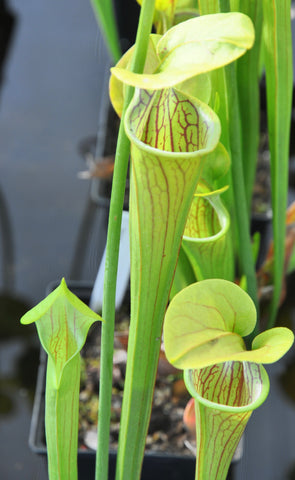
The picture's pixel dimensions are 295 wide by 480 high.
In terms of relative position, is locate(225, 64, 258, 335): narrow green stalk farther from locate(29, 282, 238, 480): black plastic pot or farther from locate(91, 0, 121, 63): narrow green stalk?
locate(91, 0, 121, 63): narrow green stalk

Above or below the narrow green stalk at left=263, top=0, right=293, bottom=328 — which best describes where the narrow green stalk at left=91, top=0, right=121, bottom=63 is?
above

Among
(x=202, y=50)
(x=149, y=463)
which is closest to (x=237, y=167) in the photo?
(x=202, y=50)

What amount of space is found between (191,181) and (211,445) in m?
0.24

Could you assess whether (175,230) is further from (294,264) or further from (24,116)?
(24,116)

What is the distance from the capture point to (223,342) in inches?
18.1

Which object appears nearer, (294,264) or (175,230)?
(175,230)

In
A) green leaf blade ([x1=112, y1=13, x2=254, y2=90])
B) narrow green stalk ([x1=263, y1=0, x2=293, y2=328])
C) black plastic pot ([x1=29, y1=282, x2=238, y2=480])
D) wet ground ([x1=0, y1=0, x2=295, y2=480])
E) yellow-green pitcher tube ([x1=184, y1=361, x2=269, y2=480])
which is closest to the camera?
green leaf blade ([x1=112, y1=13, x2=254, y2=90])

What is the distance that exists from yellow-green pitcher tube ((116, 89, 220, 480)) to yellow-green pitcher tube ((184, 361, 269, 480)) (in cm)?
5

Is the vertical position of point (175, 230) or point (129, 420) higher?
point (175, 230)

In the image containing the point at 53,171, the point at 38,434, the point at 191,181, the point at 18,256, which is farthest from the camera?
the point at 53,171

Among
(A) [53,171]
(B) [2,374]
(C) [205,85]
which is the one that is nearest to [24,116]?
(A) [53,171]

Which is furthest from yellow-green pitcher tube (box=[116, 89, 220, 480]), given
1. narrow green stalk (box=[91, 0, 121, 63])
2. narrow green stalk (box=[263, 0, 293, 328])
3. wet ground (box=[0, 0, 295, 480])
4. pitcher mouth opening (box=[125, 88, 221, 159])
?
narrow green stalk (box=[91, 0, 121, 63])

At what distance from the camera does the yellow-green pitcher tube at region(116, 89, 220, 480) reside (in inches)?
16.2

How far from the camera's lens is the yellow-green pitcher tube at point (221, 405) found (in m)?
0.47
